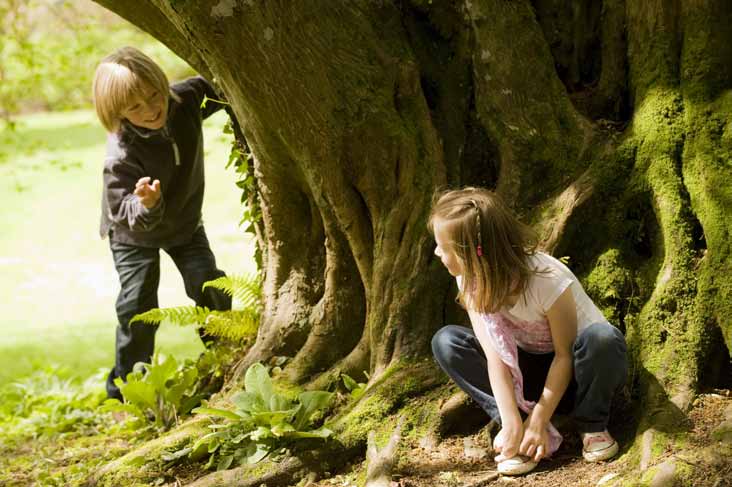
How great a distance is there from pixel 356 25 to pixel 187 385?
238cm

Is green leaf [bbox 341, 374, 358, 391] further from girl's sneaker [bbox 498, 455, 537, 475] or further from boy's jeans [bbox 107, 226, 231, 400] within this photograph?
boy's jeans [bbox 107, 226, 231, 400]

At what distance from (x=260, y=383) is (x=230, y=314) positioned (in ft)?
3.80

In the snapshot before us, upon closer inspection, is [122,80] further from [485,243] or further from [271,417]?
[485,243]

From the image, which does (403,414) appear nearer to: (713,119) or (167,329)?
(713,119)

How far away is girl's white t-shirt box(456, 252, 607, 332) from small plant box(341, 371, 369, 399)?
101 cm

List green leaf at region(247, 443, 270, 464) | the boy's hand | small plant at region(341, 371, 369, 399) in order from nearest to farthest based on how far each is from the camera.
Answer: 1. green leaf at region(247, 443, 270, 464)
2. small plant at region(341, 371, 369, 399)
3. the boy's hand

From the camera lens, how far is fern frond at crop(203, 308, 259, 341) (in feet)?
16.1

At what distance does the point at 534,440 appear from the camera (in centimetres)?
328

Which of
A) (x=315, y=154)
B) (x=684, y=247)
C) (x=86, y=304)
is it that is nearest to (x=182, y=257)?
(x=315, y=154)

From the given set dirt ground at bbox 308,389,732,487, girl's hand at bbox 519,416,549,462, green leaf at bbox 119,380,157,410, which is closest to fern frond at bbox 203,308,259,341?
green leaf at bbox 119,380,157,410

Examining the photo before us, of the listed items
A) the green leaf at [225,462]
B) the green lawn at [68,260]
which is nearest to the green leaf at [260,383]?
the green leaf at [225,462]

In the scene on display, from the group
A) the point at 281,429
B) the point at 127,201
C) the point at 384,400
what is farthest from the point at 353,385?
the point at 127,201

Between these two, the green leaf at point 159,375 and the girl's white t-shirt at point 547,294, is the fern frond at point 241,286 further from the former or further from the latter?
the girl's white t-shirt at point 547,294

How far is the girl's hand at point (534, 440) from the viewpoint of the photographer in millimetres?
3271
